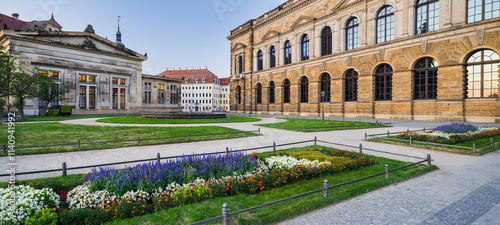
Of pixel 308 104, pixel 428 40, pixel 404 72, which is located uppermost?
pixel 428 40

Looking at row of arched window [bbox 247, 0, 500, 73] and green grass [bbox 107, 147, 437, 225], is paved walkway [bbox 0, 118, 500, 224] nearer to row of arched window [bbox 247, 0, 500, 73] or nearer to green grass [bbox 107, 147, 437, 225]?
green grass [bbox 107, 147, 437, 225]

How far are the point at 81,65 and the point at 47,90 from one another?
10.1 metres

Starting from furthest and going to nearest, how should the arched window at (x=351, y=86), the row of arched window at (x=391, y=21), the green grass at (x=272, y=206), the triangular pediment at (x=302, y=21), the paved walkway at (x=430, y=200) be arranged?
the triangular pediment at (x=302, y=21)
the arched window at (x=351, y=86)
the row of arched window at (x=391, y=21)
the paved walkway at (x=430, y=200)
the green grass at (x=272, y=206)

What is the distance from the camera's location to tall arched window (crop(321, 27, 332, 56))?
37247mm

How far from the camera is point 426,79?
2686cm

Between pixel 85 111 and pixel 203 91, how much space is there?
66.8 meters

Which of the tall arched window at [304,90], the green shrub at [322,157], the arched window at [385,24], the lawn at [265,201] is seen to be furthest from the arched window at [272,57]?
the lawn at [265,201]

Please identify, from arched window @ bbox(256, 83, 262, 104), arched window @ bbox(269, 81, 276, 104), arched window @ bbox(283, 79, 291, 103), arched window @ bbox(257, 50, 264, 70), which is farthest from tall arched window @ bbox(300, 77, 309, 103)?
arched window @ bbox(257, 50, 264, 70)

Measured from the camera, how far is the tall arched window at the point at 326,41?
37247 millimetres

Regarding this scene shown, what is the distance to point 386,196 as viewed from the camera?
552cm

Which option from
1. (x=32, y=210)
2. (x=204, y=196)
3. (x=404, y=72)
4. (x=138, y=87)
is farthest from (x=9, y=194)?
(x=138, y=87)

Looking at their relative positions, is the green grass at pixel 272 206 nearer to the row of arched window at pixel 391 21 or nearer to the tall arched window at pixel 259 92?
the row of arched window at pixel 391 21

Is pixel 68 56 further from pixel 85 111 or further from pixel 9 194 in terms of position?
pixel 9 194

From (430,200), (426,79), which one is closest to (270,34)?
(426,79)
